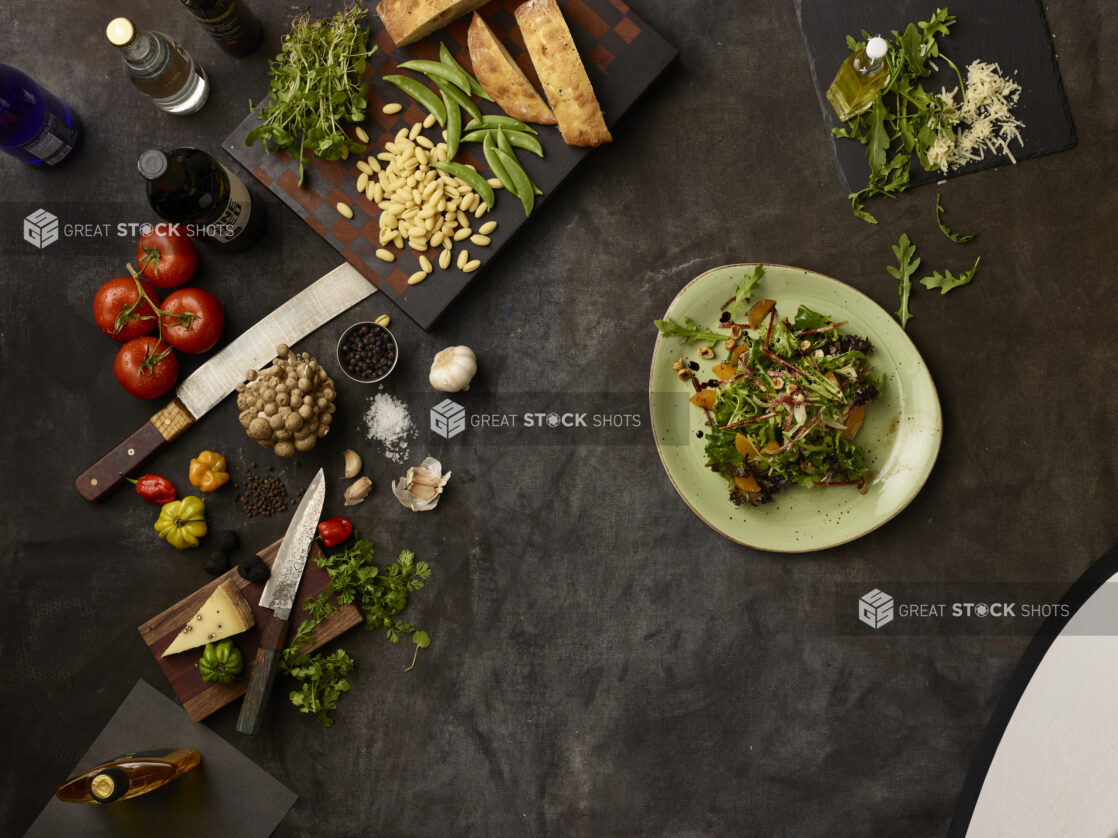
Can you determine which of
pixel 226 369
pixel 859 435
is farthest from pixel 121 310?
pixel 859 435

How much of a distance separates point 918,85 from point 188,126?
2.22 metres

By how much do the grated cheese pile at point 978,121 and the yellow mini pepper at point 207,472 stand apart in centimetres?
229

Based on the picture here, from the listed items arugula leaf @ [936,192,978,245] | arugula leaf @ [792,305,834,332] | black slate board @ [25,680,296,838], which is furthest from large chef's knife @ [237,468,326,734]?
arugula leaf @ [936,192,978,245]

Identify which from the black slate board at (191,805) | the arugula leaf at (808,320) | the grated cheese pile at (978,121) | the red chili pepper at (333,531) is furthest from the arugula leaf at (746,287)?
the black slate board at (191,805)

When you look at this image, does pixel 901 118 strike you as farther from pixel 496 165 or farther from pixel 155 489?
pixel 155 489

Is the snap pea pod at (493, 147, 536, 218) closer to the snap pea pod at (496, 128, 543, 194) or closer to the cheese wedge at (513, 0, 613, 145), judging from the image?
the snap pea pod at (496, 128, 543, 194)

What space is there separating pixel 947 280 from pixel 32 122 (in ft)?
8.89

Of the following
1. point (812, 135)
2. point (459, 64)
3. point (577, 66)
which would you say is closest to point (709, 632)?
point (812, 135)

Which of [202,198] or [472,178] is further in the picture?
[472,178]

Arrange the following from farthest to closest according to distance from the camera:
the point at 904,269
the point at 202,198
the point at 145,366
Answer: the point at 904,269 < the point at 145,366 < the point at 202,198

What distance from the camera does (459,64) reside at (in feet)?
7.42

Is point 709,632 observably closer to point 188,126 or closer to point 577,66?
point 577,66

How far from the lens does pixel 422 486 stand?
2252 mm

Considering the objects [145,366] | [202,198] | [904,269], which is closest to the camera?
[202,198]
